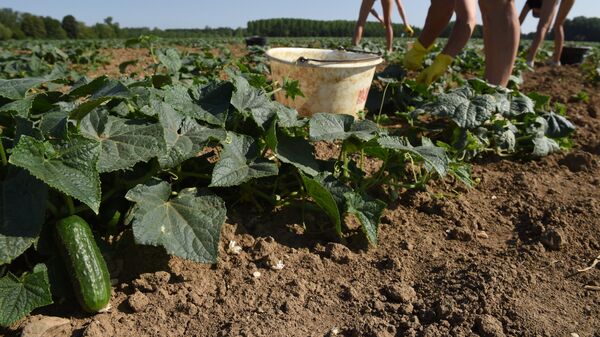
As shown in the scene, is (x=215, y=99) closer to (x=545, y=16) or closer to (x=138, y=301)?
(x=138, y=301)

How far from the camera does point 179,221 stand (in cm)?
191

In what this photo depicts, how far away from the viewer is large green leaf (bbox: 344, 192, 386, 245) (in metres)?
2.15

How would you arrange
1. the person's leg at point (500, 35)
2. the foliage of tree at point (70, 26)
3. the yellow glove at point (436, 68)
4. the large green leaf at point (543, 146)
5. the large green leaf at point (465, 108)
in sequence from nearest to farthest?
the large green leaf at point (465, 108)
the large green leaf at point (543, 146)
the person's leg at point (500, 35)
the yellow glove at point (436, 68)
the foliage of tree at point (70, 26)

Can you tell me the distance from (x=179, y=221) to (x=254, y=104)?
82 centimetres

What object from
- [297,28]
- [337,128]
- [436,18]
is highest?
[297,28]

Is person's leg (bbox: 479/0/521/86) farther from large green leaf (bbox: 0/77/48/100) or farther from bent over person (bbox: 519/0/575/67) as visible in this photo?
large green leaf (bbox: 0/77/48/100)

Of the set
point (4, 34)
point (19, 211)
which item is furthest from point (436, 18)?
point (4, 34)

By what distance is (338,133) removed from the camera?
2320 millimetres

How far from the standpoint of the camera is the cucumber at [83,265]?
1733mm

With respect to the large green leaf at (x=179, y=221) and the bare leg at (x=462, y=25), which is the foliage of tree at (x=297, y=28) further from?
the large green leaf at (x=179, y=221)

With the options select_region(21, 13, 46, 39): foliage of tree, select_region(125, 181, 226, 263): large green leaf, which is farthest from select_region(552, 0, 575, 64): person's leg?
select_region(21, 13, 46, 39): foliage of tree

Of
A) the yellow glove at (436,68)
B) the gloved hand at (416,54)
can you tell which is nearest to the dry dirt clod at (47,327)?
the yellow glove at (436,68)

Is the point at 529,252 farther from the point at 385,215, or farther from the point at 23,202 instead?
the point at 23,202

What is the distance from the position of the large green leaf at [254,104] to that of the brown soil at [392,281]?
1.71 feet
